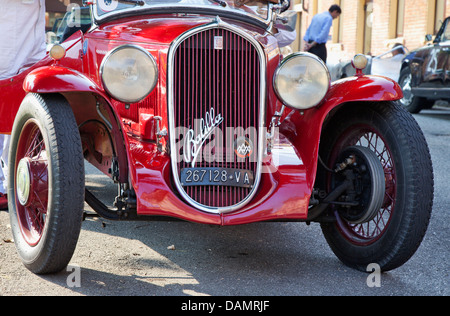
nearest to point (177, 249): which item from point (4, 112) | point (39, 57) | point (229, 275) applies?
point (229, 275)

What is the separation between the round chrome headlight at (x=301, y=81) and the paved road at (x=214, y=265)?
0.92m

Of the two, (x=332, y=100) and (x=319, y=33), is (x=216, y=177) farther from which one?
(x=319, y=33)

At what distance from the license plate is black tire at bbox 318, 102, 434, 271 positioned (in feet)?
1.98

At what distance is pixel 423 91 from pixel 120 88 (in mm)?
9231

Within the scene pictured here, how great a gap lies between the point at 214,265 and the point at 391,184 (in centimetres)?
105

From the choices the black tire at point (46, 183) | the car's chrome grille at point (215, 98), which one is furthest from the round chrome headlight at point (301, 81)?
the black tire at point (46, 183)

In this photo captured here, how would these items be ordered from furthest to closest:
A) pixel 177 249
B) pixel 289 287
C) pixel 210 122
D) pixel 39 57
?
pixel 39 57 → pixel 177 249 → pixel 210 122 → pixel 289 287

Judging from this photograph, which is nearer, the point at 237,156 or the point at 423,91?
the point at 237,156

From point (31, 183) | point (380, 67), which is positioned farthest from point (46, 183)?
point (380, 67)

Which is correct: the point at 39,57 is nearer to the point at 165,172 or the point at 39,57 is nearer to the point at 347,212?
the point at 165,172

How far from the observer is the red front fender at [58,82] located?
3.13 meters

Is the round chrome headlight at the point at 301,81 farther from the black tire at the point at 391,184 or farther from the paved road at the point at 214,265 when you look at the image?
the paved road at the point at 214,265

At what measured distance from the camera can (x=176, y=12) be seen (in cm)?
404

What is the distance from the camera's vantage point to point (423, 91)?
1152 cm
